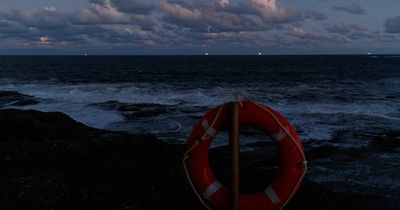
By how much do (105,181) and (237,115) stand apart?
10.2 ft

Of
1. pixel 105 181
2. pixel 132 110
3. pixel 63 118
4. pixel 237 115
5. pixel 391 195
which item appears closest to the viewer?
pixel 237 115

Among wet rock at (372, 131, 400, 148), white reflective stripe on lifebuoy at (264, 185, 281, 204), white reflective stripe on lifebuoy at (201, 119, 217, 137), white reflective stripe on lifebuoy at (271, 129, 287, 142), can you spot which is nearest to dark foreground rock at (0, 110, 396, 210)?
white reflective stripe on lifebuoy at (264, 185, 281, 204)

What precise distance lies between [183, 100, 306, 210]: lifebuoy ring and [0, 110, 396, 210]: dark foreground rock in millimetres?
832

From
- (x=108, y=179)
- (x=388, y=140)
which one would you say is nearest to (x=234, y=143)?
(x=108, y=179)

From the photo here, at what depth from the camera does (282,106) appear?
75.6 ft

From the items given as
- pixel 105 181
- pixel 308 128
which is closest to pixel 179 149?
pixel 105 181

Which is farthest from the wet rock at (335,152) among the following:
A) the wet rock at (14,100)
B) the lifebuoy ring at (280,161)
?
the wet rock at (14,100)

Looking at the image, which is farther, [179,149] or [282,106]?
[282,106]

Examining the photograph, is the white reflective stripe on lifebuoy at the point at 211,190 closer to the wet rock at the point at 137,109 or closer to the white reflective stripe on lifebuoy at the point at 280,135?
the white reflective stripe on lifebuoy at the point at 280,135

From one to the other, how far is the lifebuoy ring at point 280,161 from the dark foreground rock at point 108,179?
0.83m

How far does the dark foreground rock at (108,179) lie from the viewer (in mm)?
6797

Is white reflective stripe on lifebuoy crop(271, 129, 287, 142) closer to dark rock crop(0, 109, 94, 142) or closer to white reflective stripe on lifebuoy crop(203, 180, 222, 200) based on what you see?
white reflective stripe on lifebuoy crop(203, 180, 222, 200)

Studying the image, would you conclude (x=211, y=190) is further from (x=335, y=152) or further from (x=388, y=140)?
(x=388, y=140)

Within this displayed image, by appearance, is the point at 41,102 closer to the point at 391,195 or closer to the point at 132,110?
the point at 132,110
